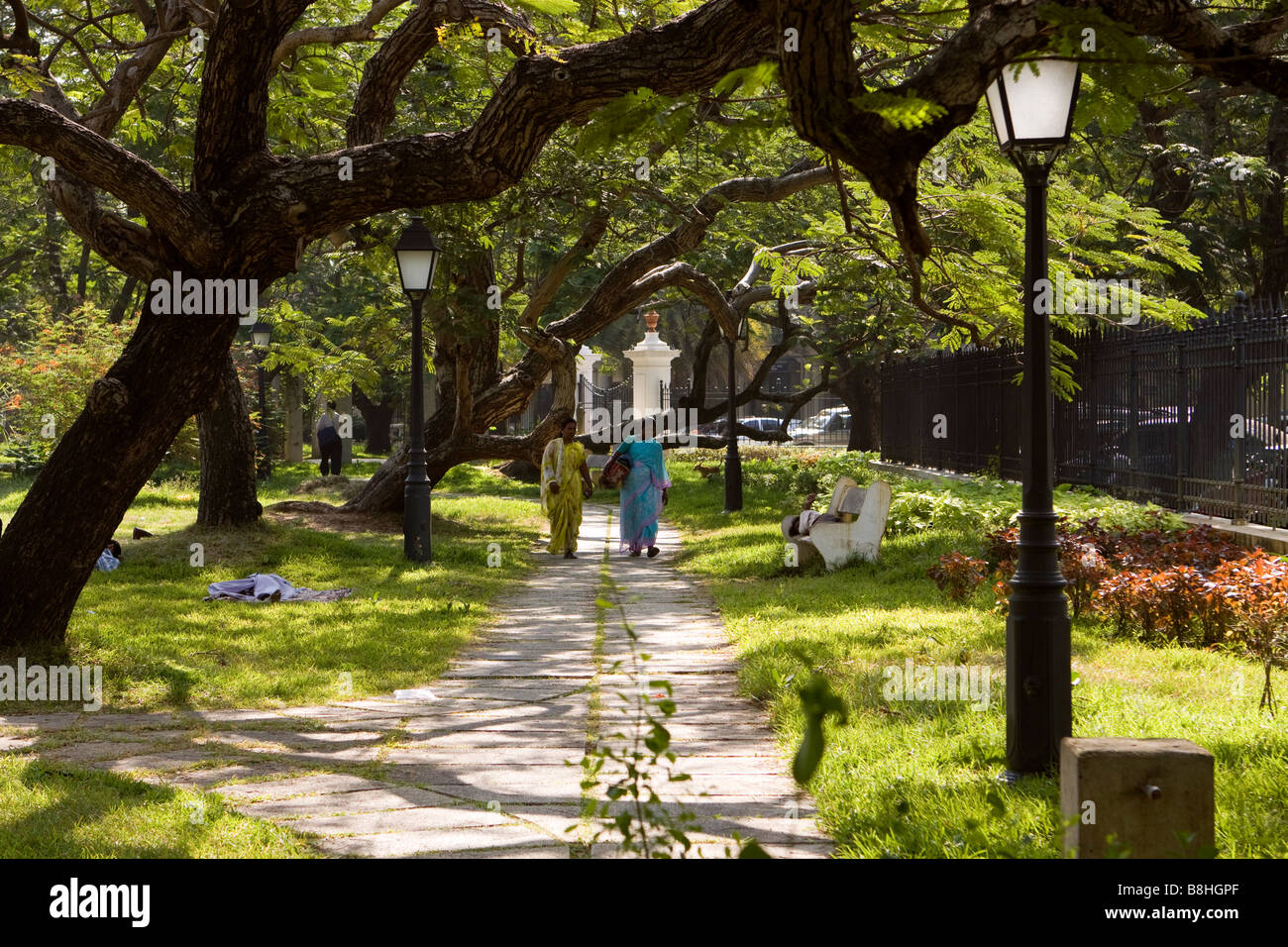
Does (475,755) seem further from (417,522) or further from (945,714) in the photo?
(417,522)

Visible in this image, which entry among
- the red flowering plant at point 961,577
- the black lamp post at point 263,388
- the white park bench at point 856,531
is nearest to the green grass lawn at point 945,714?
the red flowering plant at point 961,577

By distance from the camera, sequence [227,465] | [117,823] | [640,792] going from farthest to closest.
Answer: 1. [227,465]
2. [640,792]
3. [117,823]

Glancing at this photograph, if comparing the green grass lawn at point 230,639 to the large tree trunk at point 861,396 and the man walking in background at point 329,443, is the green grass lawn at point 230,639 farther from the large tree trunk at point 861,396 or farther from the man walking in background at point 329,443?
the large tree trunk at point 861,396

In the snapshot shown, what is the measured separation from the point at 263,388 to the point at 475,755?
28796 mm

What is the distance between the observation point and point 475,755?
691 cm

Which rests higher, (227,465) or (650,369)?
(650,369)

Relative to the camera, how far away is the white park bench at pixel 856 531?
14.1m

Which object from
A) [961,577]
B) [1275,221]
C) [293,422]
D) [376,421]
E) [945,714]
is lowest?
[945,714]

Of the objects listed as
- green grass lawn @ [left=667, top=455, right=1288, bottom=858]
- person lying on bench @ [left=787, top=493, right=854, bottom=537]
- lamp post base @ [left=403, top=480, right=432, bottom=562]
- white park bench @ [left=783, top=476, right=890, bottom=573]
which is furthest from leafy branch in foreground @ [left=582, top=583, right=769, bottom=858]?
lamp post base @ [left=403, top=480, right=432, bottom=562]

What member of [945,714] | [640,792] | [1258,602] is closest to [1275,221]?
[1258,602]

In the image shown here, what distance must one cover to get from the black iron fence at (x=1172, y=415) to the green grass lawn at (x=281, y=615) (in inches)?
284

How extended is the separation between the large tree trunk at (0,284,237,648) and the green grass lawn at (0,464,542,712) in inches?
17.2

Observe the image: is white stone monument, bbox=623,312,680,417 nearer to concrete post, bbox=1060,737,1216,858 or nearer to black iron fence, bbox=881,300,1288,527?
black iron fence, bbox=881,300,1288,527
